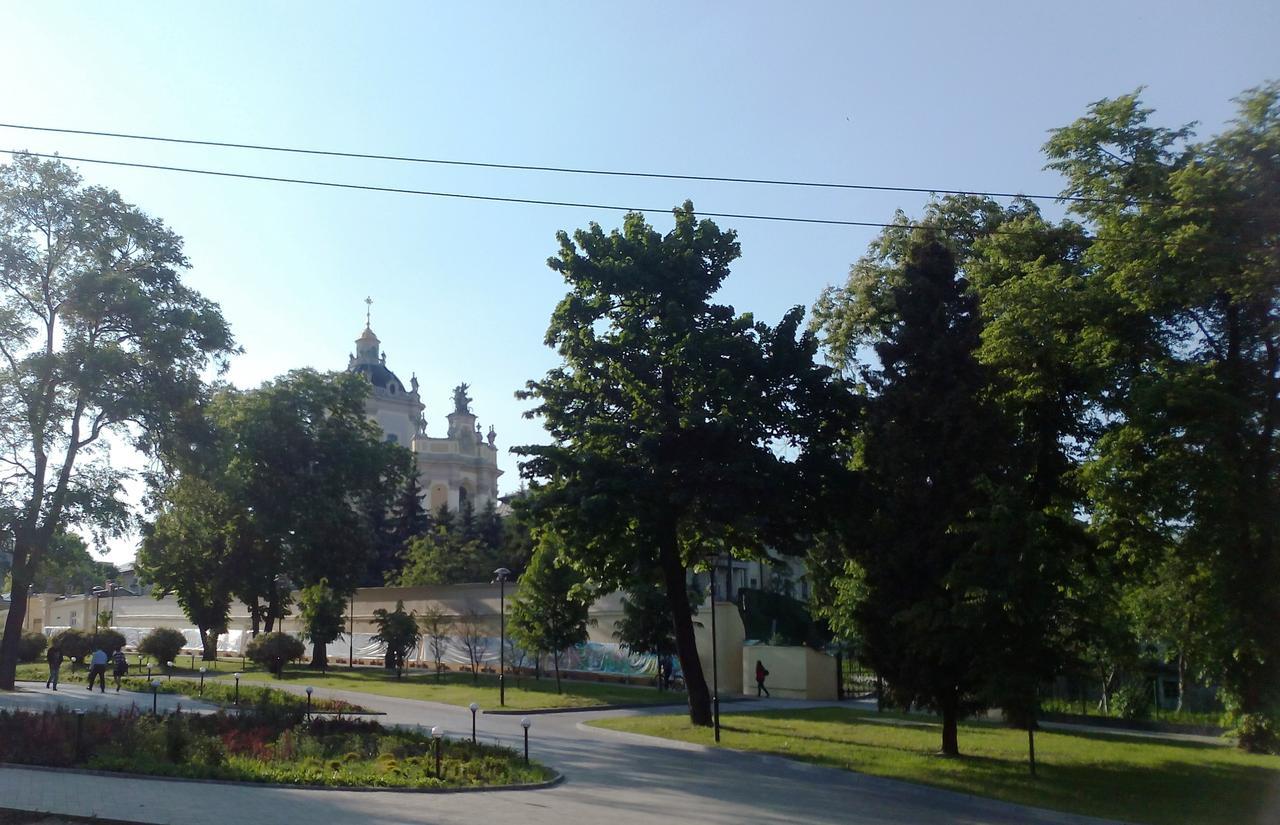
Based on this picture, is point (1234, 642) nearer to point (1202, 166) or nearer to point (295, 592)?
point (1202, 166)

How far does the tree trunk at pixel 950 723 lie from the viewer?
21.3 meters

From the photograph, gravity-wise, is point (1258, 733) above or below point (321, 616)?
below

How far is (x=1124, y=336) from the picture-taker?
20.0 m

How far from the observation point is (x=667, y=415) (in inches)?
990

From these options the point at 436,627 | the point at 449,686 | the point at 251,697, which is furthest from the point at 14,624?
the point at 436,627

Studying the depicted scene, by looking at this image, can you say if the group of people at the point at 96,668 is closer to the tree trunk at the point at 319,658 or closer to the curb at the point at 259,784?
the tree trunk at the point at 319,658

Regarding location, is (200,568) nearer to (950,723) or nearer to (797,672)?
(797,672)

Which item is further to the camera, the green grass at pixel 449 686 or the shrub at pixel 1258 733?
the green grass at pixel 449 686

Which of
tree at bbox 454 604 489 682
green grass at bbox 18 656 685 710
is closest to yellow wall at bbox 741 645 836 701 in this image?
green grass at bbox 18 656 685 710

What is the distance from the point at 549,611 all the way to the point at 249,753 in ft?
70.4

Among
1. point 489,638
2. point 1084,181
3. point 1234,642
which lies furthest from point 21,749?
point 489,638

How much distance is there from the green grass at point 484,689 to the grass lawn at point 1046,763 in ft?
18.1

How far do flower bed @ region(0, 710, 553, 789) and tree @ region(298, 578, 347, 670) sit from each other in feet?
89.6

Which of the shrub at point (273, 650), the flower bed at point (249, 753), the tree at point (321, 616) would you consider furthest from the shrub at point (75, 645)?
the flower bed at point (249, 753)
